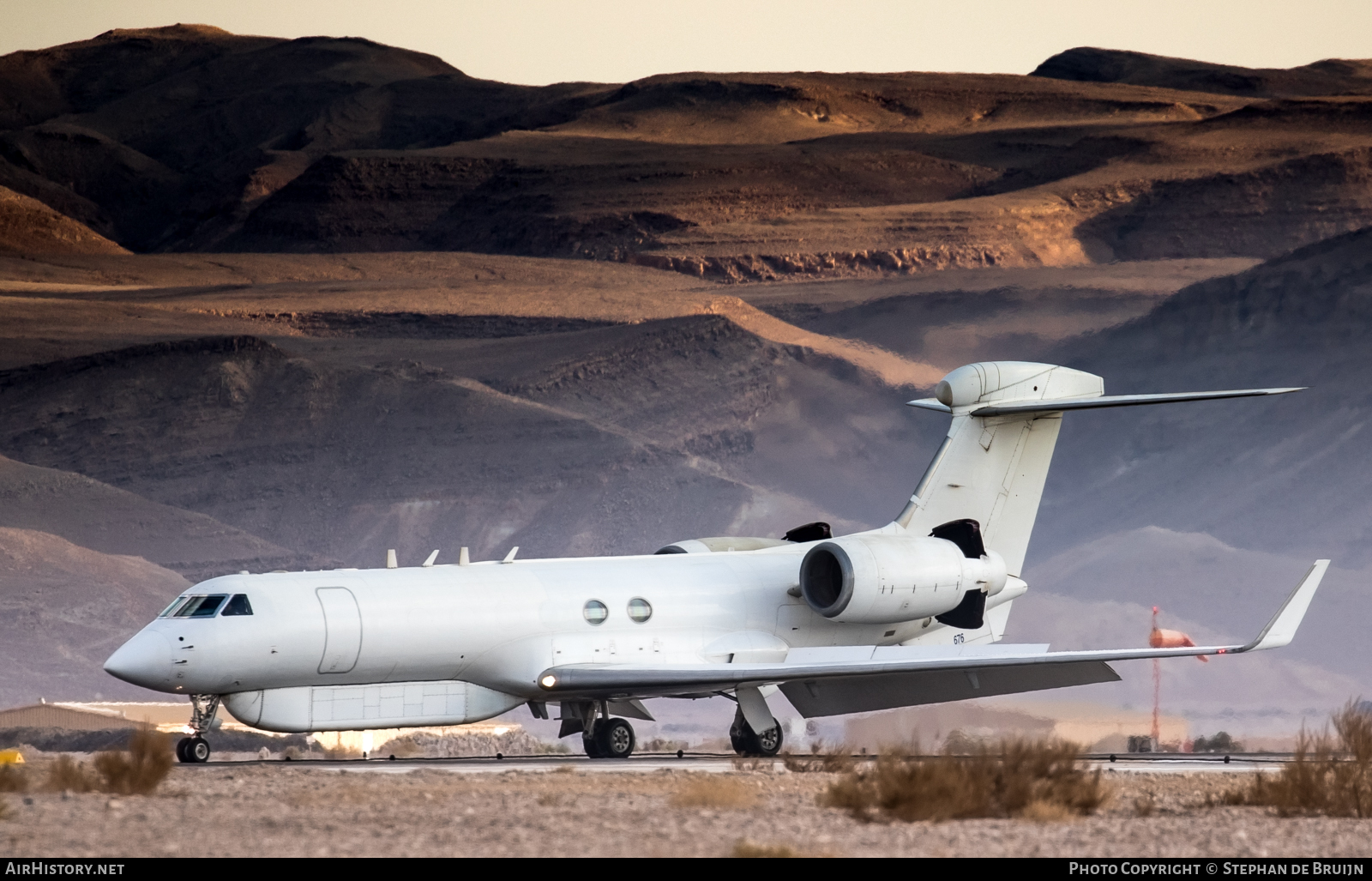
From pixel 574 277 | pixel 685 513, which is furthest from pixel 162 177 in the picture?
pixel 685 513

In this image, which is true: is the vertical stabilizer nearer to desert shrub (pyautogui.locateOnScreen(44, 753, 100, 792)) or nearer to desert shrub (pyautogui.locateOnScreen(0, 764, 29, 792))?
desert shrub (pyautogui.locateOnScreen(44, 753, 100, 792))

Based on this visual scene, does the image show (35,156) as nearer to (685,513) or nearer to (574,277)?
(574,277)

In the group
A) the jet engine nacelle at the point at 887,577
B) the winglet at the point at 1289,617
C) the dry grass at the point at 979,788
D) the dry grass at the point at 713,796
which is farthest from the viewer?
the jet engine nacelle at the point at 887,577

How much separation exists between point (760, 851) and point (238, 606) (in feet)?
37.0

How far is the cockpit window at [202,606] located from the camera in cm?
2283

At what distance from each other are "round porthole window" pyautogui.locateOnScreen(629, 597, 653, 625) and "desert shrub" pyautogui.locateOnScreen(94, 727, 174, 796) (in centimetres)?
809

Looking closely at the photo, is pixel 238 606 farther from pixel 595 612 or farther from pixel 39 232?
pixel 39 232

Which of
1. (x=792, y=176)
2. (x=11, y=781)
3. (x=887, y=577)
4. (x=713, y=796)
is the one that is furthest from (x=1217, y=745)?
(x=792, y=176)

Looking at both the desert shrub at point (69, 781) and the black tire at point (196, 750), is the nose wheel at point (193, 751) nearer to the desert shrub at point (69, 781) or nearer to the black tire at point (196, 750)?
the black tire at point (196, 750)

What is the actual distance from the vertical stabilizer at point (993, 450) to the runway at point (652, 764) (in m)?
4.07

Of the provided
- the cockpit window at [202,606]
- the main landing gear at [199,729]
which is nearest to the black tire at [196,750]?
the main landing gear at [199,729]

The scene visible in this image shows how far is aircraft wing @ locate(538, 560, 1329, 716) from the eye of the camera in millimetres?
24609

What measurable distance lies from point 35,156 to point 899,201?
272 feet

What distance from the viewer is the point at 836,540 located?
86.7 ft
